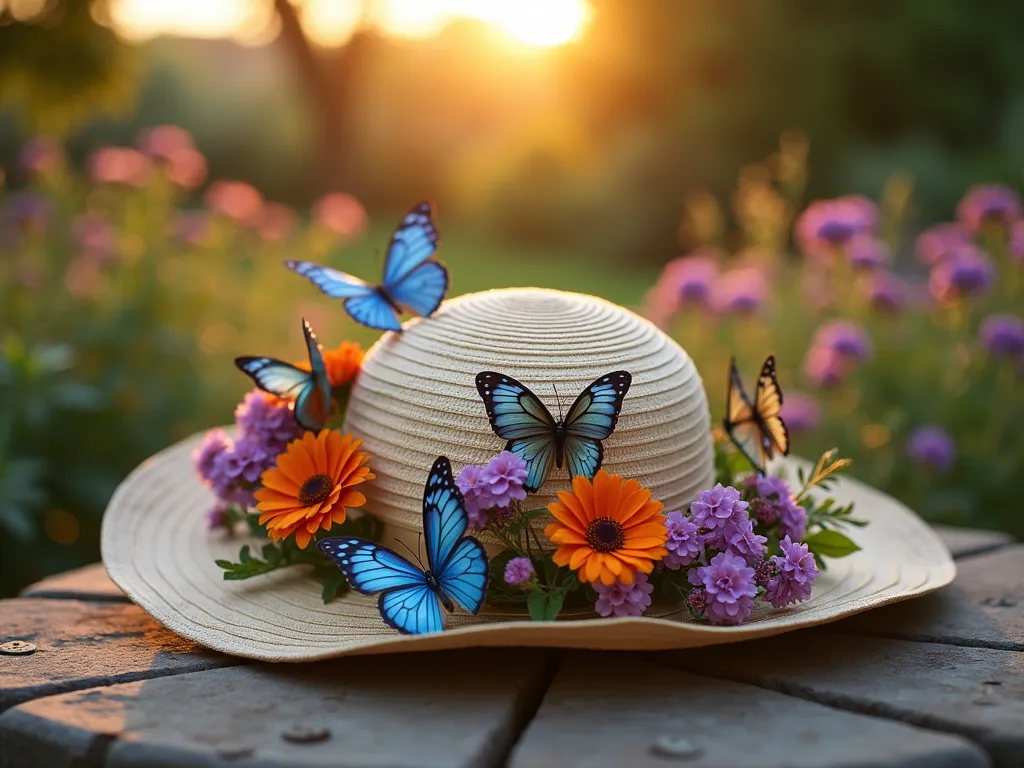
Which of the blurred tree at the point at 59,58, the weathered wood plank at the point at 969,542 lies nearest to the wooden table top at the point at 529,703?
the weathered wood plank at the point at 969,542

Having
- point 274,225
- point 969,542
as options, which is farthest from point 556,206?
point 969,542

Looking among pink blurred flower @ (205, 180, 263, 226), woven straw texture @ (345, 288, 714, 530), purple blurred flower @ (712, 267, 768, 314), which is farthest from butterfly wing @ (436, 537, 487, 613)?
pink blurred flower @ (205, 180, 263, 226)

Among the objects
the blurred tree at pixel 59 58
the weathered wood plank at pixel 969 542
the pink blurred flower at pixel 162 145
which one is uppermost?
the blurred tree at pixel 59 58

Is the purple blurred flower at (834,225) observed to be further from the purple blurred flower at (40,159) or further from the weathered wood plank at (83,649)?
the purple blurred flower at (40,159)

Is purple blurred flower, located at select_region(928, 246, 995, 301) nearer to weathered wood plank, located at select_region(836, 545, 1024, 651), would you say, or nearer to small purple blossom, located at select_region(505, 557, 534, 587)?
weathered wood plank, located at select_region(836, 545, 1024, 651)

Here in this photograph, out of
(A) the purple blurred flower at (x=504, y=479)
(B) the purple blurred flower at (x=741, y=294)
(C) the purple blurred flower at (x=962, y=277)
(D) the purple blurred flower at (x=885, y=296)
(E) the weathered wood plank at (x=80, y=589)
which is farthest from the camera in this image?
(B) the purple blurred flower at (x=741, y=294)

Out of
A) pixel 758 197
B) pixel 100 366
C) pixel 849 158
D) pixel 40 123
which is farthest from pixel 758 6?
pixel 100 366

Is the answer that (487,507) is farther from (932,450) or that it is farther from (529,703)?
(932,450)
